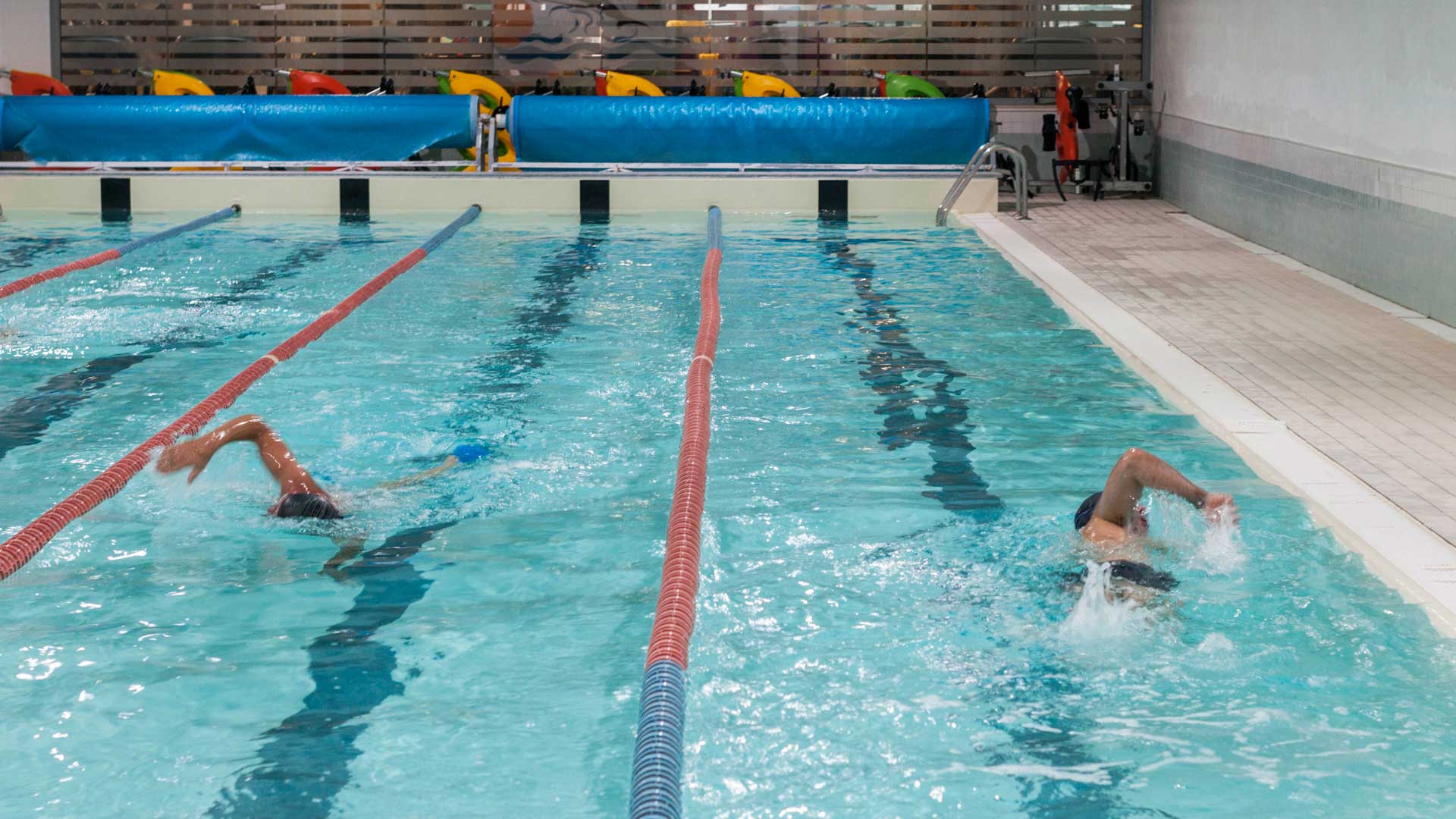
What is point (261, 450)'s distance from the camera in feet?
13.3

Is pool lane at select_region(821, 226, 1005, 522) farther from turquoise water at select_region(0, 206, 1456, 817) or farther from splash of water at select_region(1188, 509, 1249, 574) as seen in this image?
splash of water at select_region(1188, 509, 1249, 574)

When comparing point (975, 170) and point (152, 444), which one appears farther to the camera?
point (975, 170)

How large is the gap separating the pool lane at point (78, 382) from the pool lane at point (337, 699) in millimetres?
1731

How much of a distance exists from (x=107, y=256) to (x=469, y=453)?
486 centimetres

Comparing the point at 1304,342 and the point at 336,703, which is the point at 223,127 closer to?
the point at 1304,342

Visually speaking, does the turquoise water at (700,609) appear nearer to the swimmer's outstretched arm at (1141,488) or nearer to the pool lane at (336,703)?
the pool lane at (336,703)

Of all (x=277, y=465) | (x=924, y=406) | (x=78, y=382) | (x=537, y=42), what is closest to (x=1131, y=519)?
(x=924, y=406)

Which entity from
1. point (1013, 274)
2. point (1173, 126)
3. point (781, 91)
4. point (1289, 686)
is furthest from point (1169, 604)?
point (781, 91)

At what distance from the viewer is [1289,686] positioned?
300 cm

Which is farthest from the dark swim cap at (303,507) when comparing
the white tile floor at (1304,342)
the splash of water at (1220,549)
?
the white tile floor at (1304,342)

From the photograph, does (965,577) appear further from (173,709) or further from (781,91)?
(781,91)

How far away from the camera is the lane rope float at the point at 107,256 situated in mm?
7454

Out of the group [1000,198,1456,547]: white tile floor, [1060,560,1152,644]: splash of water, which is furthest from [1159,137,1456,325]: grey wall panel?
[1060,560,1152,644]: splash of water

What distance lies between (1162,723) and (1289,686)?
34 cm
